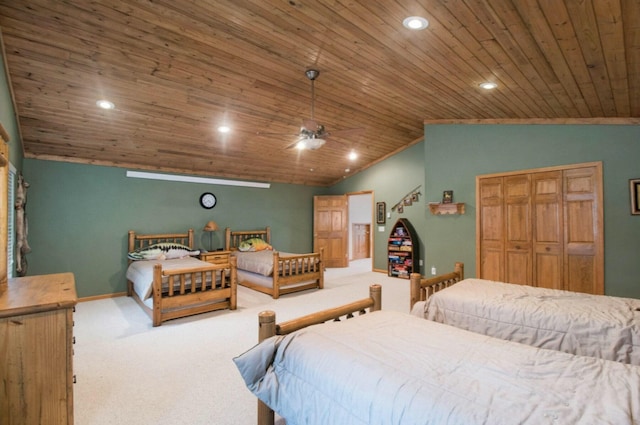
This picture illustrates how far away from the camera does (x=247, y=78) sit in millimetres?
3889

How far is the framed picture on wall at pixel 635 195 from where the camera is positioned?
3.99 meters

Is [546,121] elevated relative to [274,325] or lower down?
elevated

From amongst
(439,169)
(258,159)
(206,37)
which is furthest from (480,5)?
(258,159)

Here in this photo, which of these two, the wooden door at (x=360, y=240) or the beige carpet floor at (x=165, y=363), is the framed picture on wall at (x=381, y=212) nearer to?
the beige carpet floor at (x=165, y=363)

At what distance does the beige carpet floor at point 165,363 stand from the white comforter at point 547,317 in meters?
1.91

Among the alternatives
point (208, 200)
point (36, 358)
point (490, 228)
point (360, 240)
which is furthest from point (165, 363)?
point (360, 240)

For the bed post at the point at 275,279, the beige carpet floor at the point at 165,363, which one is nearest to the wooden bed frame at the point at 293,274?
the bed post at the point at 275,279

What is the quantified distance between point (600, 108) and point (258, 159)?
5551 millimetres

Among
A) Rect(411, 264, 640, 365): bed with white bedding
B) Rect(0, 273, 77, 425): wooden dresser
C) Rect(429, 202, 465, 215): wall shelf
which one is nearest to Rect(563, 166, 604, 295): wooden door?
Rect(429, 202, 465, 215): wall shelf

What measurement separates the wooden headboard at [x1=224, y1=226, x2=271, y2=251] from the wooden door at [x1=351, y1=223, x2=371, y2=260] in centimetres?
416

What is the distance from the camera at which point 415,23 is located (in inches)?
104

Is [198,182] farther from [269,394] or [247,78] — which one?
[269,394]

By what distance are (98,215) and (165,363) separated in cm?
374

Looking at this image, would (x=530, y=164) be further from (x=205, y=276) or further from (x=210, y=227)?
(x=210, y=227)
